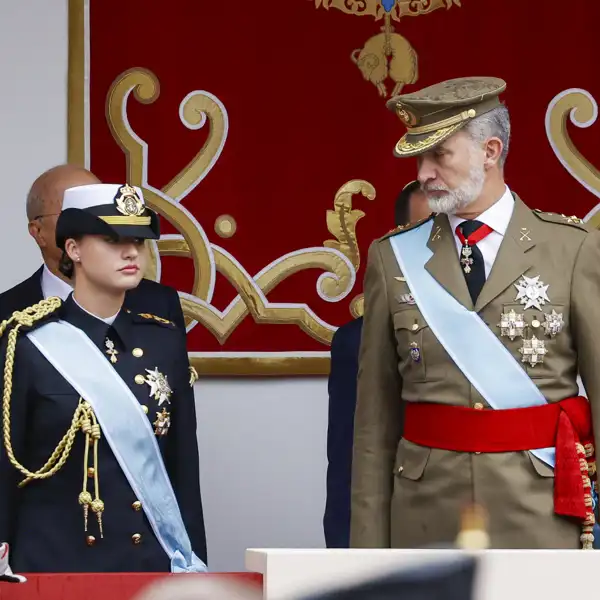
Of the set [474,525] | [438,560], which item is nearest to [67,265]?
[474,525]

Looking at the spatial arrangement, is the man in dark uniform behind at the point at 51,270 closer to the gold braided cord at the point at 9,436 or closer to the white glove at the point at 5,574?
the gold braided cord at the point at 9,436

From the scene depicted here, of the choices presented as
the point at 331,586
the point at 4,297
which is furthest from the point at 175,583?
the point at 4,297

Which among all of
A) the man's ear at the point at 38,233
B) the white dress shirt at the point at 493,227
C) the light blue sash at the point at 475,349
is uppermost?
the white dress shirt at the point at 493,227

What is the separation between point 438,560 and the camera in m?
1.82

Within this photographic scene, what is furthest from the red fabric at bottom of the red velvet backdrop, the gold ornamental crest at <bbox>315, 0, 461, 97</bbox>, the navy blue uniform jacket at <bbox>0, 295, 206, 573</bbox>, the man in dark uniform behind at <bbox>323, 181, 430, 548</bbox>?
the gold ornamental crest at <bbox>315, 0, 461, 97</bbox>

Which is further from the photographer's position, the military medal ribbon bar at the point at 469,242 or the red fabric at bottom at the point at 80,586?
the military medal ribbon bar at the point at 469,242

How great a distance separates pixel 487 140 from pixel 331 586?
1.30 meters

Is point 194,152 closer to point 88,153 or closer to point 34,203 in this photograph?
point 88,153

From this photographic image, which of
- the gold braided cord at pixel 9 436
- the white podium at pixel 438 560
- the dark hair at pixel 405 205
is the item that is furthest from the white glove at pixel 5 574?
the dark hair at pixel 405 205

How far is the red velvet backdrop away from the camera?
442 centimetres

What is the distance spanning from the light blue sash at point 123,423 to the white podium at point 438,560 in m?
1.29

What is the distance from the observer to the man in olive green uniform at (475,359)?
108 inches

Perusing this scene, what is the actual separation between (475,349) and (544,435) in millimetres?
207

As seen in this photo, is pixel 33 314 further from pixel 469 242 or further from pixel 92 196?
pixel 469 242
